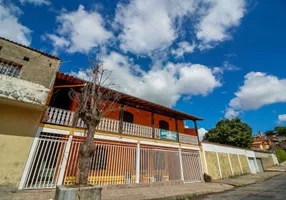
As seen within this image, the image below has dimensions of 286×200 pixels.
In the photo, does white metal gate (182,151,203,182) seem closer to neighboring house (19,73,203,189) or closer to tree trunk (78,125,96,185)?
neighboring house (19,73,203,189)

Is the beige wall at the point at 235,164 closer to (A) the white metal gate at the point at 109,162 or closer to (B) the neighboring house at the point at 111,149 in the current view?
(B) the neighboring house at the point at 111,149

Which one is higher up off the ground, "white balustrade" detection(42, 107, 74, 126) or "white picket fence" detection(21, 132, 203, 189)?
"white balustrade" detection(42, 107, 74, 126)

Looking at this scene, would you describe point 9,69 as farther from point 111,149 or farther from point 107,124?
point 111,149

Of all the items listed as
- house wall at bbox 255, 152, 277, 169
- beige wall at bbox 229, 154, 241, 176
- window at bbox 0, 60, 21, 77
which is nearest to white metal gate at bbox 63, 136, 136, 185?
window at bbox 0, 60, 21, 77

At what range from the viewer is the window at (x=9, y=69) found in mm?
6703

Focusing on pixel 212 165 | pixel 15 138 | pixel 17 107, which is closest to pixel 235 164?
pixel 212 165

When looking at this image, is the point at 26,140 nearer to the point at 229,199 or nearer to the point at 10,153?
the point at 10,153

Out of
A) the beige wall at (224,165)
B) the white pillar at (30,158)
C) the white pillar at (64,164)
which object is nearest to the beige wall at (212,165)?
the beige wall at (224,165)

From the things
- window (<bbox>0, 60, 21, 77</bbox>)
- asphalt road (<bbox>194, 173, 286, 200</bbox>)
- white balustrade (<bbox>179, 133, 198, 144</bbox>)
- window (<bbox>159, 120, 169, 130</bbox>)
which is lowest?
asphalt road (<bbox>194, 173, 286, 200</bbox>)

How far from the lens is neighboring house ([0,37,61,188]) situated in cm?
555

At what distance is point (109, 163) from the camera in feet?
24.6

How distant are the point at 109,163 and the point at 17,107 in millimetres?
4871

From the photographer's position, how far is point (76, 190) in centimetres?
334

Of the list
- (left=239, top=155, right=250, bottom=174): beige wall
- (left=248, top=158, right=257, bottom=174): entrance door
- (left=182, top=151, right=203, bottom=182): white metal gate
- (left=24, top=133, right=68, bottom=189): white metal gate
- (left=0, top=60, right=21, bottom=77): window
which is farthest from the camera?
(left=248, top=158, right=257, bottom=174): entrance door
